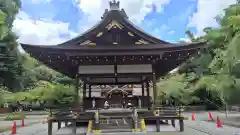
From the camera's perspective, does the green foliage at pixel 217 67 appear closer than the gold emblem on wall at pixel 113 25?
No

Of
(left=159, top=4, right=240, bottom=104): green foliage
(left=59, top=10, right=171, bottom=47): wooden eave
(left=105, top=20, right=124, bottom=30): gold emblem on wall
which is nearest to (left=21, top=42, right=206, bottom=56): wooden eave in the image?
(left=59, top=10, right=171, bottom=47): wooden eave

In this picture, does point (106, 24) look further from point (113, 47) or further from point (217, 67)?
point (217, 67)

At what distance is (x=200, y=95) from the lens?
3841cm

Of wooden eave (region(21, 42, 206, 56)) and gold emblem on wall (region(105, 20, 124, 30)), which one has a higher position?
gold emblem on wall (region(105, 20, 124, 30))

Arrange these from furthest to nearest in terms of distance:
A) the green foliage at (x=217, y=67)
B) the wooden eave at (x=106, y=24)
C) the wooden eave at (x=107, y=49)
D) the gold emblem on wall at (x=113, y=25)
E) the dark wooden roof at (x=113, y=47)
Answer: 1. the green foliage at (x=217, y=67)
2. the gold emblem on wall at (x=113, y=25)
3. the wooden eave at (x=106, y=24)
4. the dark wooden roof at (x=113, y=47)
5. the wooden eave at (x=107, y=49)

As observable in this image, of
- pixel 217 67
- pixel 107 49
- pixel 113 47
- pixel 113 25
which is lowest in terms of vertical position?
pixel 217 67

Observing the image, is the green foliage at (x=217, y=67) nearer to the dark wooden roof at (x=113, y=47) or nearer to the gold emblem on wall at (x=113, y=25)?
the dark wooden roof at (x=113, y=47)

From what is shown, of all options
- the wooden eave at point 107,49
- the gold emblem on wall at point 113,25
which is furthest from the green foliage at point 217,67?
the gold emblem on wall at point 113,25

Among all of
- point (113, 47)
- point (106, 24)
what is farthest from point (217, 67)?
point (106, 24)

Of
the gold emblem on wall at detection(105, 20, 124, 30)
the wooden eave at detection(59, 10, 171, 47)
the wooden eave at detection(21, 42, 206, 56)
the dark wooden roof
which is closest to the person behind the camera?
the wooden eave at detection(21, 42, 206, 56)

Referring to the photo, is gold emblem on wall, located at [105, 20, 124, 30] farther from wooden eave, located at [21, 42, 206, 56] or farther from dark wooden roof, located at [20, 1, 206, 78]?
wooden eave, located at [21, 42, 206, 56]

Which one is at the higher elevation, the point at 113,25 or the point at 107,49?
the point at 113,25

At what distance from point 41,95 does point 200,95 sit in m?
24.4

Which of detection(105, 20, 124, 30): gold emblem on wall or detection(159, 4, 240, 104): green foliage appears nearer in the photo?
detection(105, 20, 124, 30): gold emblem on wall
